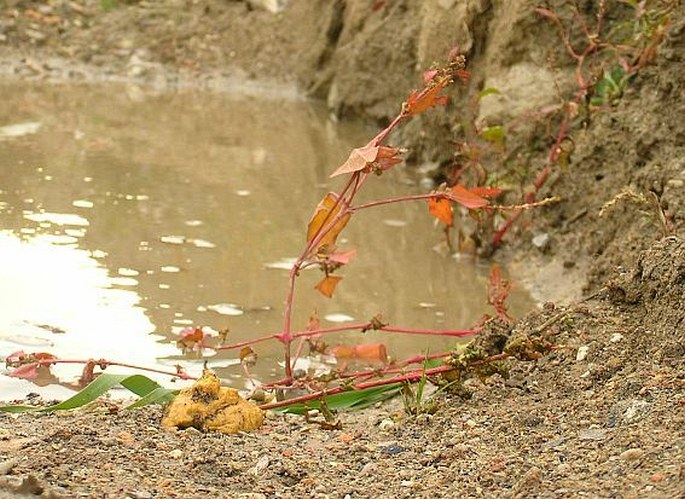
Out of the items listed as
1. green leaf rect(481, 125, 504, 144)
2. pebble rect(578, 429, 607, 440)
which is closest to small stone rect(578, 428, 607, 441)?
pebble rect(578, 429, 607, 440)

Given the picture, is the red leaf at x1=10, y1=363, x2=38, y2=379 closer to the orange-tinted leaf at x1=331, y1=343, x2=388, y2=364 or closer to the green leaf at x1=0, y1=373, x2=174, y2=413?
the green leaf at x1=0, y1=373, x2=174, y2=413

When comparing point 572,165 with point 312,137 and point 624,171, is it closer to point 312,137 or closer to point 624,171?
point 624,171

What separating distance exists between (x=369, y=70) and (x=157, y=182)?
2133mm

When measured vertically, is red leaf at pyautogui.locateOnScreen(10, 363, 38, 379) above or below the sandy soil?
below

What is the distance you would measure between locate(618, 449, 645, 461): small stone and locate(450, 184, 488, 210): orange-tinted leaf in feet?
2.65

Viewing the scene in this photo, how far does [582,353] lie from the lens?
7.88 feet

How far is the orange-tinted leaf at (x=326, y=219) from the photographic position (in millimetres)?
2582

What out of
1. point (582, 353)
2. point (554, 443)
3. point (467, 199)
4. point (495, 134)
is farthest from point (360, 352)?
point (495, 134)

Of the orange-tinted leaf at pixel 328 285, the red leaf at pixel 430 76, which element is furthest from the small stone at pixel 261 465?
the red leaf at pixel 430 76

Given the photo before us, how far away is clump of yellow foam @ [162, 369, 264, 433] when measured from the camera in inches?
89.1

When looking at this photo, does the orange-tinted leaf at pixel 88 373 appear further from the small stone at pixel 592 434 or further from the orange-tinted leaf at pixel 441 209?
the small stone at pixel 592 434

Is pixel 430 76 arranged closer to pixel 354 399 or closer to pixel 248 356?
pixel 354 399

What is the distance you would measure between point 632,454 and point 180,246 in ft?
7.51

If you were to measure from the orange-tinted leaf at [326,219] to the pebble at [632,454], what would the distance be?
906 millimetres
